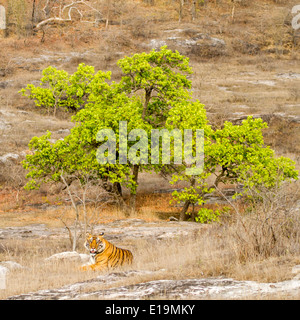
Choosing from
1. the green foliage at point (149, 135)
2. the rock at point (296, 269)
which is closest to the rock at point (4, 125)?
the green foliage at point (149, 135)

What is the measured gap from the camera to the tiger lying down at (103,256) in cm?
1010

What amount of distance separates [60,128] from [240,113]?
17793 mm

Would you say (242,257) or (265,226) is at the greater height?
(265,226)

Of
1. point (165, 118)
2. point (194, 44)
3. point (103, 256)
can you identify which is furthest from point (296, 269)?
point (194, 44)

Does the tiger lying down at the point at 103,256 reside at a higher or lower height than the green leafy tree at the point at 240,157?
lower

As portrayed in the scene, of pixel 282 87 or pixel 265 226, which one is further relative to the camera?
pixel 282 87

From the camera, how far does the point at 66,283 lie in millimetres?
8336

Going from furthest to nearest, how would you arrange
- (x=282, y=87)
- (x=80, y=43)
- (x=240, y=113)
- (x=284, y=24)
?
(x=284, y=24), (x=80, y=43), (x=282, y=87), (x=240, y=113)

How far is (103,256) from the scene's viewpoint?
10.3m

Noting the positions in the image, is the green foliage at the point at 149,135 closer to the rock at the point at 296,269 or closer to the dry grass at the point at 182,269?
the dry grass at the point at 182,269

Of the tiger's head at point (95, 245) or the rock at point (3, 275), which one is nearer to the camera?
the rock at point (3, 275)

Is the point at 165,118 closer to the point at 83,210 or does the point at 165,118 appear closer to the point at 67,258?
the point at 83,210
